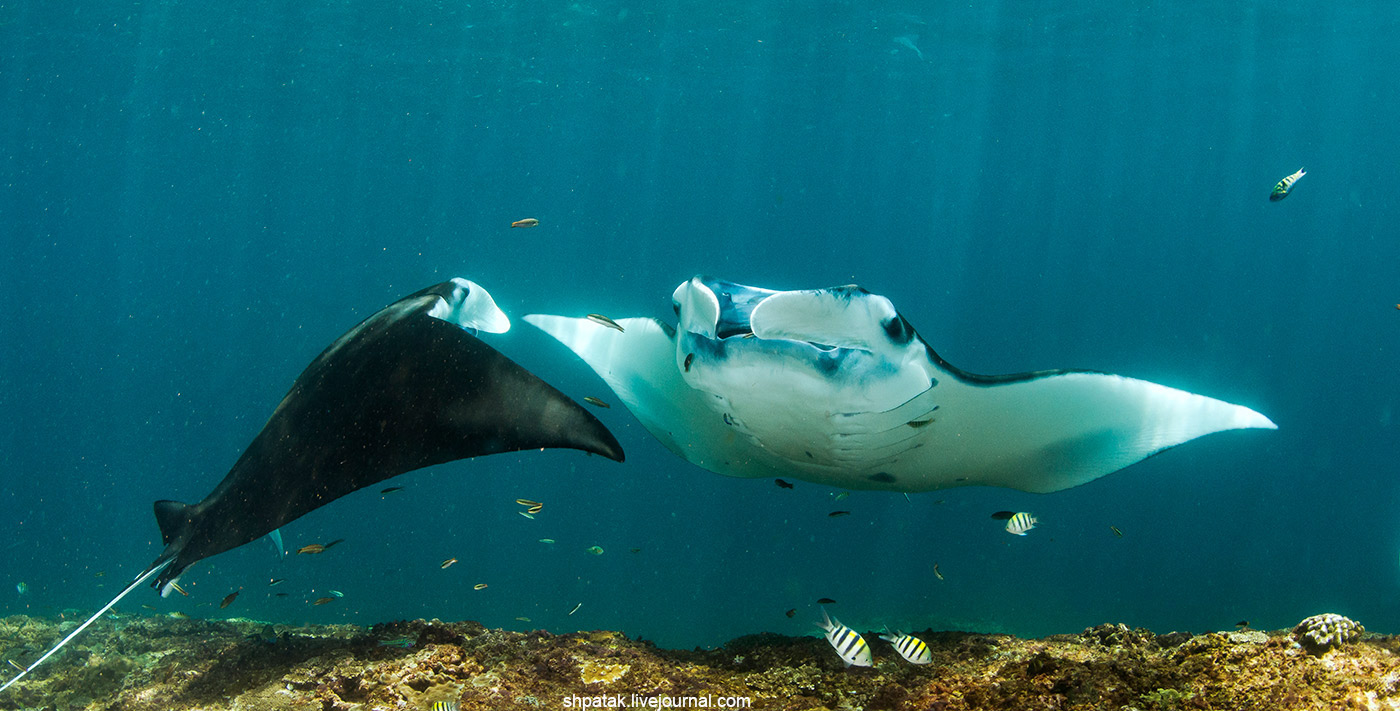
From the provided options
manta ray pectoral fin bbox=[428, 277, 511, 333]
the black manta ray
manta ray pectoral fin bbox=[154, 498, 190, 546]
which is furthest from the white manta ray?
manta ray pectoral fin bbox=[154, 498, 190, 546]

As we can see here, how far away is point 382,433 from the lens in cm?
220

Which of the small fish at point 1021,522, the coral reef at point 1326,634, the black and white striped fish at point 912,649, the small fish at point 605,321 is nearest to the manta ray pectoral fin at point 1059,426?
the coral reef at point 1326,634

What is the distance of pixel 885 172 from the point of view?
4047 centimetres

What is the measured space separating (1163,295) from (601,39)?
42657 millimetres

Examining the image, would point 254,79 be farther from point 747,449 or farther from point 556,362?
point 747,449

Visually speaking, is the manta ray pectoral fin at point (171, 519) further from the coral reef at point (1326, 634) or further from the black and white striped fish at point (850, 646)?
the coral reef at point (1326, 634)

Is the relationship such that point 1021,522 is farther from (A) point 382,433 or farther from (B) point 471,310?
(A) point 382,433

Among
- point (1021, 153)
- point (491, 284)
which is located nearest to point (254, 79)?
point (491, 284)

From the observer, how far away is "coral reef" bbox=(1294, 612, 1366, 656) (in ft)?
6.53

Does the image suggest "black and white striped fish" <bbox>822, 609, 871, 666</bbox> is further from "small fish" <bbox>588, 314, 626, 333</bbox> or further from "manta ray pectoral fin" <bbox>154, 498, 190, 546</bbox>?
"manta ray pectoral fin" <bbox>154, 498, 190, 546</bbox>

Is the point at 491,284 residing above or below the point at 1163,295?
below

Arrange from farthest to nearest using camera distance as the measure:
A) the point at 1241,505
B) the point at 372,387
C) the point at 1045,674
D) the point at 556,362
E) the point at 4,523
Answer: the point at 4,523 → the point at 1241,505 → the point at 556,362 → the point at 372,387 → the point at 1045,674

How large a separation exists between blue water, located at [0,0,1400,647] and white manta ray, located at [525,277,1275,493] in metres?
7.49

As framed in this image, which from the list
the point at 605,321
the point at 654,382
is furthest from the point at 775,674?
the point at 605,321
